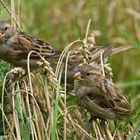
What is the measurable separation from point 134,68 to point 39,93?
3.39m

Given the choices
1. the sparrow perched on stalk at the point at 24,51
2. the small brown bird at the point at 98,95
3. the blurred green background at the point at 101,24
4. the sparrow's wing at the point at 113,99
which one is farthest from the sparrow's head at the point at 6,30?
the blurred green background at the point at 101,24

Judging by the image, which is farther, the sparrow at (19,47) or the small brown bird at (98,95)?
the sparrow at (19,47)

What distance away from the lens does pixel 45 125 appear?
214 inches

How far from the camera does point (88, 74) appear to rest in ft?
18.9

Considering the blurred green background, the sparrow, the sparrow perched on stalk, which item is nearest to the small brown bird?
the sparrow perched on stalk

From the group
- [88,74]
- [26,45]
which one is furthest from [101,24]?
[88,74]

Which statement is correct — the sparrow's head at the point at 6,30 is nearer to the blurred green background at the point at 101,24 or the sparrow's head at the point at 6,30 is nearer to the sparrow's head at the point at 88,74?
the sparrow's head at the point at 88,74

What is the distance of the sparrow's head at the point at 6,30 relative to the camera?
6.09 m

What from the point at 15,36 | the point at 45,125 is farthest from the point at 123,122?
A: the point at 15,36

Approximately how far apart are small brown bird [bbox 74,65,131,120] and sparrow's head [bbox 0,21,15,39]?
0.72m

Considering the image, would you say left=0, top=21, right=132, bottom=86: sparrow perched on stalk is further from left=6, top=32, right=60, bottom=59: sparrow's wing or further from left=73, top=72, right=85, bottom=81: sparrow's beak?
left=73, top=72, right=85, bottom=81: sparrow's beak

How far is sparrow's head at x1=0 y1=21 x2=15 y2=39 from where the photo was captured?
6.09 meters

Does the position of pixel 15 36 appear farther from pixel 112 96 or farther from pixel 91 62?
pixel 112 96

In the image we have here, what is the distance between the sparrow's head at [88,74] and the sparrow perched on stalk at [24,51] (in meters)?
0.26
